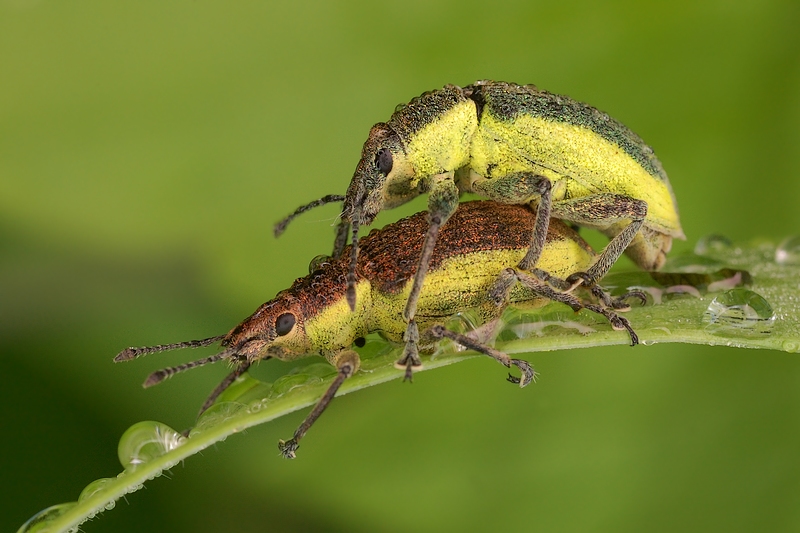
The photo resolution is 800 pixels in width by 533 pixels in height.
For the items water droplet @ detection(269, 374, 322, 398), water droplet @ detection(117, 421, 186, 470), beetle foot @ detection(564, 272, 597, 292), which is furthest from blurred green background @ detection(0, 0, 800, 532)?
water droplet @ detection(117, 421, 186, 470)

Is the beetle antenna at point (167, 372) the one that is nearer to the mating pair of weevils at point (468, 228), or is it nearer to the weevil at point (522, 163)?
the mating pair of weevils at point (468, 228)

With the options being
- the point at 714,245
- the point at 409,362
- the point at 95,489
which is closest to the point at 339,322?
the point at 409,362

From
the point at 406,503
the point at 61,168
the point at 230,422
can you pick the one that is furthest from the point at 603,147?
the point at 61,168

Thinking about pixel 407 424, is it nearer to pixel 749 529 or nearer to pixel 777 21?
pixel 749 529

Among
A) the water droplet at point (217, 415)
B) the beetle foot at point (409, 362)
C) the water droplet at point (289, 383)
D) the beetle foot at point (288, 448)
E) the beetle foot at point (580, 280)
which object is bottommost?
the water droplet at point (217, 415)

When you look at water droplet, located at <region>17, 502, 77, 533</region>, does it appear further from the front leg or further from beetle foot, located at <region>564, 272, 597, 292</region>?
beetle foot, located at <region>564, 272, 597, 292</region>

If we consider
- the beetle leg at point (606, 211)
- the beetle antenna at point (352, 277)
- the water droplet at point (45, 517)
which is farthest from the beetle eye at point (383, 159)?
the water droplet at point (45, 517)

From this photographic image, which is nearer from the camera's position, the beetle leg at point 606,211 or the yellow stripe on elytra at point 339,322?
the yellow stripe on elytra at point 339,322

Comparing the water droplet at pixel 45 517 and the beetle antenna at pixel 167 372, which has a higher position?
the beetle antenna at pixel 167 372
